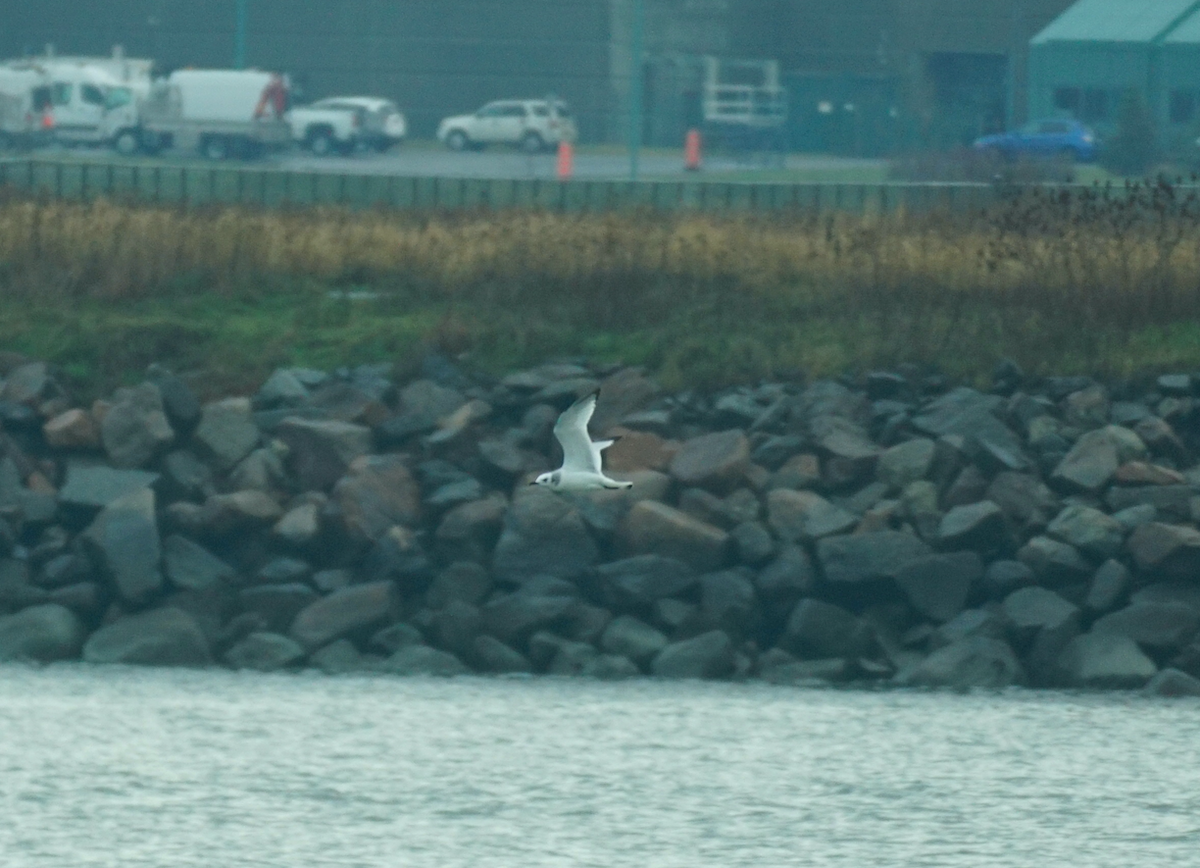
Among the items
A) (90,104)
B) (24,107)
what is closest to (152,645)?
(24,107)

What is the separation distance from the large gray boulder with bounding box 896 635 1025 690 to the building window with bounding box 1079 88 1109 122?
40.3 meters

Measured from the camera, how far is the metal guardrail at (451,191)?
23.5 m

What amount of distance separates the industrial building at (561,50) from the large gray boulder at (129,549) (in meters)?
43.2

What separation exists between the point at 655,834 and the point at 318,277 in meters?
Answer: 9.08

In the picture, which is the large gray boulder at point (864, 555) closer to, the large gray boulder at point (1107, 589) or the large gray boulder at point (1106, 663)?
the large gray boulder at point (1107, 589)

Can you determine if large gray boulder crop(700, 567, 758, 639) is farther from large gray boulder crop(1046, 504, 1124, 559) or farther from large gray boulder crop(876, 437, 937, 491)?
large gray boulder crop(1046, 504, 1124, 559)

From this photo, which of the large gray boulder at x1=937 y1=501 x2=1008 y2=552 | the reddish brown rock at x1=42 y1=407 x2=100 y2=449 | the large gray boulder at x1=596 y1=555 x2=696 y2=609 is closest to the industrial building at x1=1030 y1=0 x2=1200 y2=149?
the large gray boulder at x1=937 y1=501 x2=1008 y2=552

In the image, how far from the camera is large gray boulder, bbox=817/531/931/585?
15422 mm

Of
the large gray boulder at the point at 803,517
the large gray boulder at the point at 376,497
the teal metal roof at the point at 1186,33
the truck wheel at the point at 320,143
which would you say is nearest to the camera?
the large gray boulder at the point at 803,517

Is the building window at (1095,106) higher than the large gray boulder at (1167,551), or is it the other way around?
the building window at (1095,106)

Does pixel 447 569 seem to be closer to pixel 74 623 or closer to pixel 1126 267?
pixel 74 623

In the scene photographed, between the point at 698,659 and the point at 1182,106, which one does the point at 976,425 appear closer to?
the point at 698,659

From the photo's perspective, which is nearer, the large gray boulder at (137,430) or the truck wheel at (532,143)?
the large gray boulder at (137,430)

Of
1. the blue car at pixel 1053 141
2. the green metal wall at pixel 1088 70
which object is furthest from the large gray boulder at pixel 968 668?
the green metal wall at pixel 1088 70
